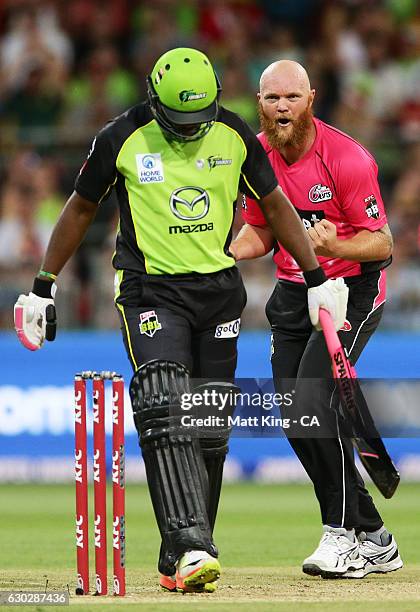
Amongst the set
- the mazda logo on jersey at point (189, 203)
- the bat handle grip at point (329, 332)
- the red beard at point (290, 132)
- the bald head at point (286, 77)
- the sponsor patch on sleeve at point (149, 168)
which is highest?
the bald head at point (286, 77)

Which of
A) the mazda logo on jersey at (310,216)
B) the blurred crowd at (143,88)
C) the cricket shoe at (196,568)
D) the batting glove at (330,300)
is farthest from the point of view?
the blurred crowd at (143,88)

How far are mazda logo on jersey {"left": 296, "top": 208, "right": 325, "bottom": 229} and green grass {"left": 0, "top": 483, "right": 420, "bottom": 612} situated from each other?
1.70 m

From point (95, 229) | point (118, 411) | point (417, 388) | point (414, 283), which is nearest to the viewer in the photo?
point (118, 411)

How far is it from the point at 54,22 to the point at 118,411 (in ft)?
32.8

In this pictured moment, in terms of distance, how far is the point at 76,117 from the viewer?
13797mm

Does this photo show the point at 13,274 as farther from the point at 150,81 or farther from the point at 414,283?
the point at 150,81

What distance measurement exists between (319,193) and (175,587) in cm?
206

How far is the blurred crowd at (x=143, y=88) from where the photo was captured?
11367 millimetres

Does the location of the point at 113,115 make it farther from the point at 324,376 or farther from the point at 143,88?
the point at 324,376

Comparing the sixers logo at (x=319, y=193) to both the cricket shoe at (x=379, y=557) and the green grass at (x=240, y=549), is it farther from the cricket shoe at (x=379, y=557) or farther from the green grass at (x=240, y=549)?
the green grass at (x=240, y=549)

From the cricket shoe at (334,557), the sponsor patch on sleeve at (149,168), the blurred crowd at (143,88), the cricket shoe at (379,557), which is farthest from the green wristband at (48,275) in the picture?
the blurred crowd at (143,88)

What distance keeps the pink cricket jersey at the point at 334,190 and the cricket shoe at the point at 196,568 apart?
1.79m

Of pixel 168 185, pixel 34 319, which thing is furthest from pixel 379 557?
pixel 168 185

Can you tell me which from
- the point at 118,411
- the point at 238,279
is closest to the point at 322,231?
the point at 238,279
